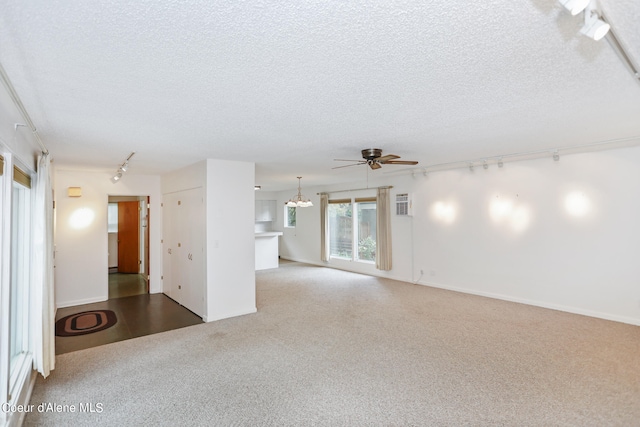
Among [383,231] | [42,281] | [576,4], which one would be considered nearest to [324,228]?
[383,231]

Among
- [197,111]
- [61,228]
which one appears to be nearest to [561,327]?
[197,111]

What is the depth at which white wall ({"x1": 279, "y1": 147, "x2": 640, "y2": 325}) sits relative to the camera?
436cm

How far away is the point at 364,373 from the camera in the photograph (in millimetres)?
3061

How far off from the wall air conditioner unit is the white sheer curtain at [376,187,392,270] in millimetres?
313

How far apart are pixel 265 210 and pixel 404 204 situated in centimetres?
553

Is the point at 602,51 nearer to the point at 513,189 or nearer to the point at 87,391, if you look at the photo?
the point at 513,189

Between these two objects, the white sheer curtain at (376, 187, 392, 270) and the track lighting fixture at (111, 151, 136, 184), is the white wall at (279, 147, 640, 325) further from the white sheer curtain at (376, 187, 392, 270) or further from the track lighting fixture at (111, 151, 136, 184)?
the track lighting fixture at (111, 151, 136, 184)

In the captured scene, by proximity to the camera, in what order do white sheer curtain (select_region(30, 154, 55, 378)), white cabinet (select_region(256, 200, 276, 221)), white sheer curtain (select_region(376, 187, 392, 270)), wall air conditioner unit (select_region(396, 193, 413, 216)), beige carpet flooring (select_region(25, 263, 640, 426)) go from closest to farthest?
beige carpet flooring (select_region(25, 263, 640, 426)) → white sheer curtain (select_region(30, 154, 55, 378)) → wall air conditioner unit (select_region(396, 193, 413, 216)) → white sheer curtain (select_region(376, 187, 392, 270)) → white cabinet (select_region(256, 200, 276, 221))

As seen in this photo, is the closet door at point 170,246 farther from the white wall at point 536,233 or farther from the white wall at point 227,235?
the white wall at point 536,233

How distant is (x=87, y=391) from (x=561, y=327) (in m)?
5.39

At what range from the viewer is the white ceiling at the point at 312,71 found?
1.44 m

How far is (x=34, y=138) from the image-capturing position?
3.27 metres

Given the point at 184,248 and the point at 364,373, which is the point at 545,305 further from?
the point at 184,248

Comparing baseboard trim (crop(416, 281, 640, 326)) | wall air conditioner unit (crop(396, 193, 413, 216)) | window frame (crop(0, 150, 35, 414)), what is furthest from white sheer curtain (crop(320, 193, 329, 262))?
window frame (crop(0, 150, 35, 414))
